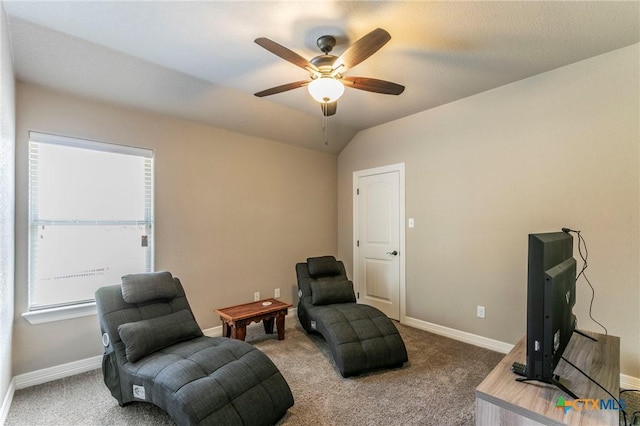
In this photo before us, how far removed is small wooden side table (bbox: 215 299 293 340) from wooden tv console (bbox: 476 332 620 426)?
7.38 ft

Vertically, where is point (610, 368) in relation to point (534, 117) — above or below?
below

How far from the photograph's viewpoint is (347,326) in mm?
2791

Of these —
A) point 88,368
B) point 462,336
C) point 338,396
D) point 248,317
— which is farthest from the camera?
point 462,336

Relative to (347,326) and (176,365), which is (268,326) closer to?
(347,326)

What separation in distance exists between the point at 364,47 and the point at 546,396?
206 centimetres

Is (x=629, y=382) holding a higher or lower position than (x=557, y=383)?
lower

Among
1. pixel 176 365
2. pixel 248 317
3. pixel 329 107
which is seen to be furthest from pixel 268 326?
pixel 329 107

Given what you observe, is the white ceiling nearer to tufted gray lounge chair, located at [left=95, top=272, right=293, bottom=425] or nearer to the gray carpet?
tufted gray lounge chair, located at [left=95, top=272, right=293, bottom=425]

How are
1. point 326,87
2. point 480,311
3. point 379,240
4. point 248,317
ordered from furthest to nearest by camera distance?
point 379,240
point 480,311
point 248,317
point 326,87

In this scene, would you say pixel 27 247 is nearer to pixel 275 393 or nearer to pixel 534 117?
pixel 275 393

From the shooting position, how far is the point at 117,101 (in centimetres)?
287

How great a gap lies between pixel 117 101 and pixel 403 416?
11.9 feet

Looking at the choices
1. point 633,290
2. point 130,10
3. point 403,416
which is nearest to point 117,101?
point 130,10

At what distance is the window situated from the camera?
2566 millimetres
